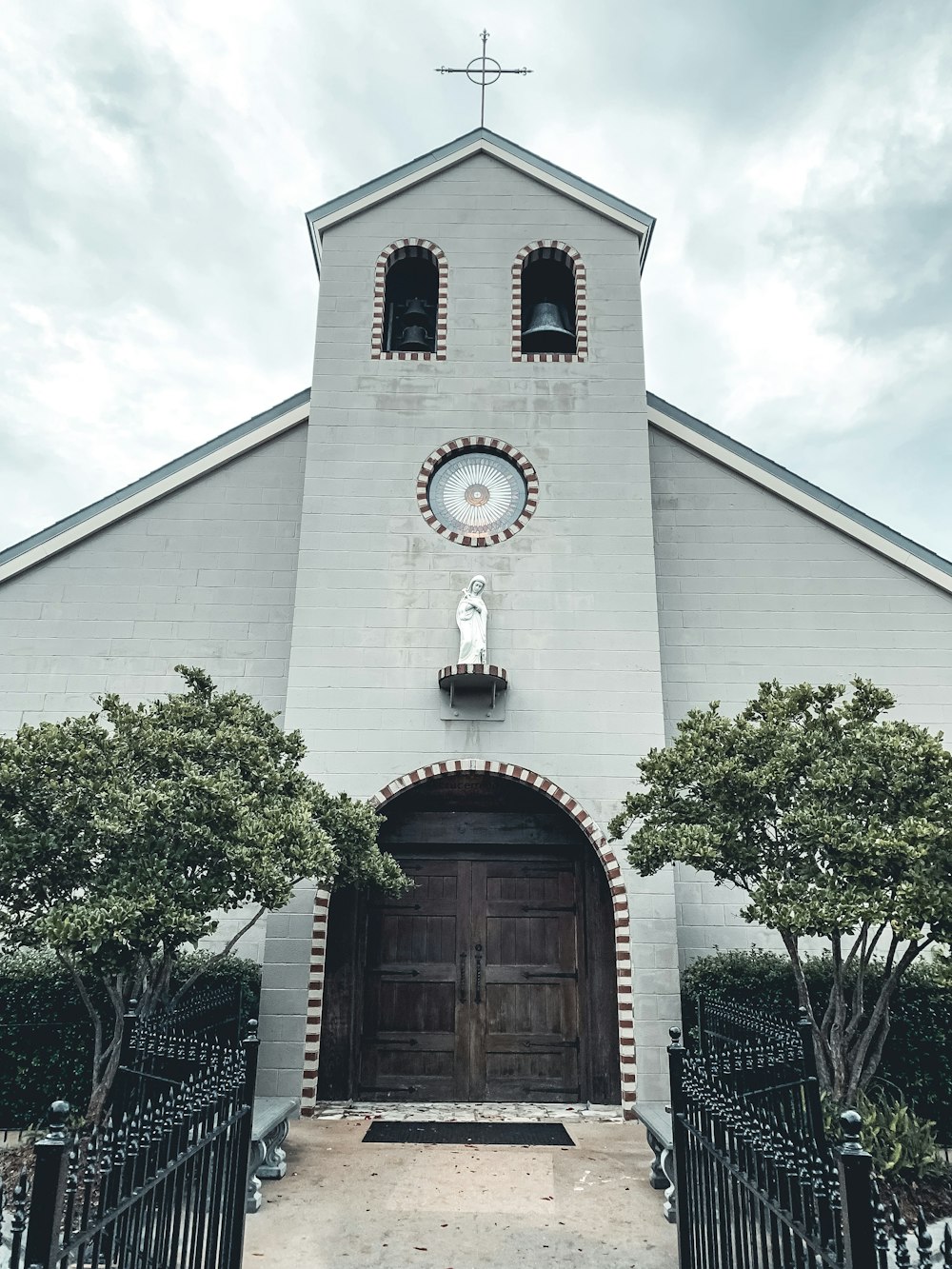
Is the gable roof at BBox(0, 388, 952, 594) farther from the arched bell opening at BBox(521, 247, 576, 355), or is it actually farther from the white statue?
the white statue

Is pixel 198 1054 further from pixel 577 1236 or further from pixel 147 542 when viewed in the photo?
pixel 147 542

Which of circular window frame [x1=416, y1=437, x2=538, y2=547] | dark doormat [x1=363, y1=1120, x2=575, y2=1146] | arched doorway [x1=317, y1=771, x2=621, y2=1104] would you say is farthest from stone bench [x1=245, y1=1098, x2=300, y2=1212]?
circular window frame [x1=416, y1=437, x2=538, y2=547]

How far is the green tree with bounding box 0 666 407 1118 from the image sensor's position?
627 cm

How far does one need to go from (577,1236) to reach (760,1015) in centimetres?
209

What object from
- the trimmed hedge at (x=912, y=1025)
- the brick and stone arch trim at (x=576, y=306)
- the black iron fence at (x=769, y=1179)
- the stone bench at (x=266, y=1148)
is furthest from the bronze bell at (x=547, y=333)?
the stone bench at (x=266, y=1148)

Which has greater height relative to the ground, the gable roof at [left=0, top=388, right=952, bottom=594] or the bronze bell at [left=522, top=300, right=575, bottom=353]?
the bronze bell at [left=522, top=300, right=575, bottom=353]

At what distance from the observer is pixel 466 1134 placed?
305 inches

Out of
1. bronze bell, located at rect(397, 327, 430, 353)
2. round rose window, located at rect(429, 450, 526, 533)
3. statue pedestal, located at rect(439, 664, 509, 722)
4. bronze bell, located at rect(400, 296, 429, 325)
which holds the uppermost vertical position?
bronze bell, located at rect(400, 296, 429, 325)

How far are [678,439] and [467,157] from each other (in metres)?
4.75

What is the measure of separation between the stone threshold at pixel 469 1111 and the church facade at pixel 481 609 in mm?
170

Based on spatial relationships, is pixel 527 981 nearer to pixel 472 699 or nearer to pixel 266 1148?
pixel 472 699

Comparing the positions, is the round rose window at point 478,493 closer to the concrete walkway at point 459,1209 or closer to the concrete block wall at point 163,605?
the concrete block wall at point 163,605

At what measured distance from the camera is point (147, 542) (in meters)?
11.0

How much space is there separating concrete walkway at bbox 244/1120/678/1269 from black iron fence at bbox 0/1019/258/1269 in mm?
1188
